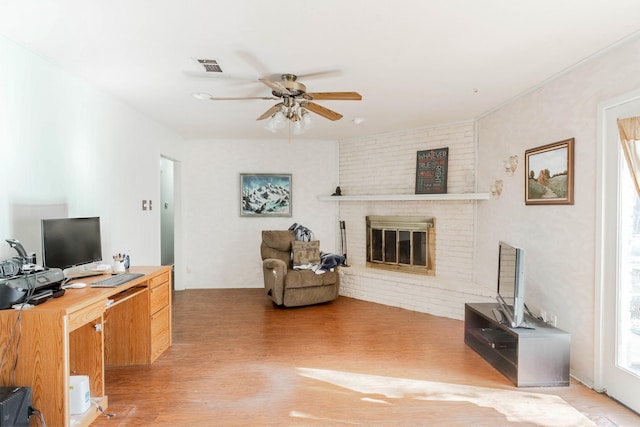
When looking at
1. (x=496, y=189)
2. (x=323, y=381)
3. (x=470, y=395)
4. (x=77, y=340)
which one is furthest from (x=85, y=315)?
(x=496, y=189)

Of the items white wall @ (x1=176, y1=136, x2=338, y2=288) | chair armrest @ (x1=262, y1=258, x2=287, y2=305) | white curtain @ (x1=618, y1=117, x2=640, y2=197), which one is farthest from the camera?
white wall @ (x1=176, y1=136, x2=338, y2=288)

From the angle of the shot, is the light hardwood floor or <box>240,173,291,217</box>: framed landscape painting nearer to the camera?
the light hardwood floor

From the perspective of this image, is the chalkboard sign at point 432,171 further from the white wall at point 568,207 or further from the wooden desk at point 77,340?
the wooden desk at point 77,340

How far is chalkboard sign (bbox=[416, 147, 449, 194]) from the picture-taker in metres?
4.66

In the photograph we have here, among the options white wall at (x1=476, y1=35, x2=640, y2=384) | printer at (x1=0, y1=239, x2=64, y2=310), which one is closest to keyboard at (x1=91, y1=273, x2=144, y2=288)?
printer at (x1=0, y1=239, x2=64, y2=310)

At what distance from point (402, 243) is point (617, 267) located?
9.24ft

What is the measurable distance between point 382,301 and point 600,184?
9.70 feet

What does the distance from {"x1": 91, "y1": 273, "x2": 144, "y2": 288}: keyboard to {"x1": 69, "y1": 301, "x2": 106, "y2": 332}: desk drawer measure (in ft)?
0.59

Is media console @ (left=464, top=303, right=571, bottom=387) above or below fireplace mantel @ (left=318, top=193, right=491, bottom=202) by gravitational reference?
below

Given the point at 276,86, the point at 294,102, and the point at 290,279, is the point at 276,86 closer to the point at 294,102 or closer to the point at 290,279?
the point at 294,102

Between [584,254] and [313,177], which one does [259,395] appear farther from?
[313,177]

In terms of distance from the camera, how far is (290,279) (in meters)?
4.57

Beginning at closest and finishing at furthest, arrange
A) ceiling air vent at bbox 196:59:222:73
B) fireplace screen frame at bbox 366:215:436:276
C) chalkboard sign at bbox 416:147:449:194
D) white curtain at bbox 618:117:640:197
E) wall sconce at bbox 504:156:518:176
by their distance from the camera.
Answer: white curtain at bbox 618:117:640:197
ceiling air vent at bbox 196:59:222:73
wall sconce at bbox 504:156:518:176
chalkboard sign at bbox 416:147:449:194
fireplace screen frame at bbox 366:215:436:276

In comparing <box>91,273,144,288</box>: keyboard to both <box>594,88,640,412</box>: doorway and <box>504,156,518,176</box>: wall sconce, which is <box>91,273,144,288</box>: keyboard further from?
<box>504,156,518,176</box>: wall sconce
